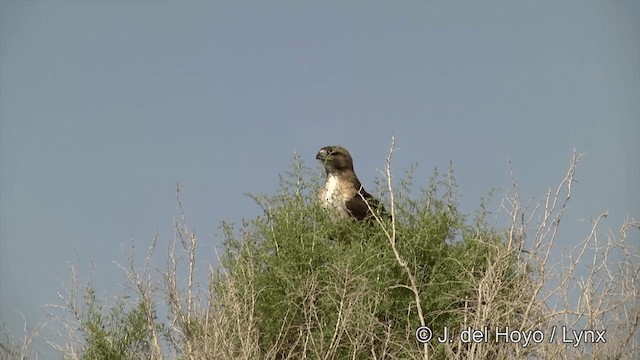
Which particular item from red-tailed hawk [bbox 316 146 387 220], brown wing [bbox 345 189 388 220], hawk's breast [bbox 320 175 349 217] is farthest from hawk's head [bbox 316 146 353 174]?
brown wing [bbox 345 189 388 220]

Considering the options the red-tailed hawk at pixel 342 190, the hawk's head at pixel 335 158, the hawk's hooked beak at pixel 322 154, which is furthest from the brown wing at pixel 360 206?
the hawk's hooked beak at pixel 322 154

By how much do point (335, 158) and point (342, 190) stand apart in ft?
1.65

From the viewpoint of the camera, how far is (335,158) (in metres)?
13.1

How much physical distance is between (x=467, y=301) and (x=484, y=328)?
0.61m

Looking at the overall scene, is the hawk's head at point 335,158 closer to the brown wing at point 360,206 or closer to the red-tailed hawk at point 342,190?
the red-tailed hawk at point 342,190

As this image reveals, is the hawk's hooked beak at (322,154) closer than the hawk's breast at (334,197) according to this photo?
No

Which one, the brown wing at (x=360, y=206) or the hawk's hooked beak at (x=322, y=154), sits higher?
the hawk's hooked beak at (x=322, y=154)

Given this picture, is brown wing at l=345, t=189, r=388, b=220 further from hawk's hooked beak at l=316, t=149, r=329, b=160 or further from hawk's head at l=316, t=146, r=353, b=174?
hawk's hooked beak at l=316, t=149, r=329, b=160

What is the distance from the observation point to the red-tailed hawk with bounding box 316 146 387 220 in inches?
498

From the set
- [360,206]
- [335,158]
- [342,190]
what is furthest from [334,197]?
[335,158]

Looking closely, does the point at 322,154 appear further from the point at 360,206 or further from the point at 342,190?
the point at 360,206

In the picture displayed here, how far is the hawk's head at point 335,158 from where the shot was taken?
43.0 ft

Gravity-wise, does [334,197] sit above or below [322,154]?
below

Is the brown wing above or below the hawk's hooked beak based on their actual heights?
below
